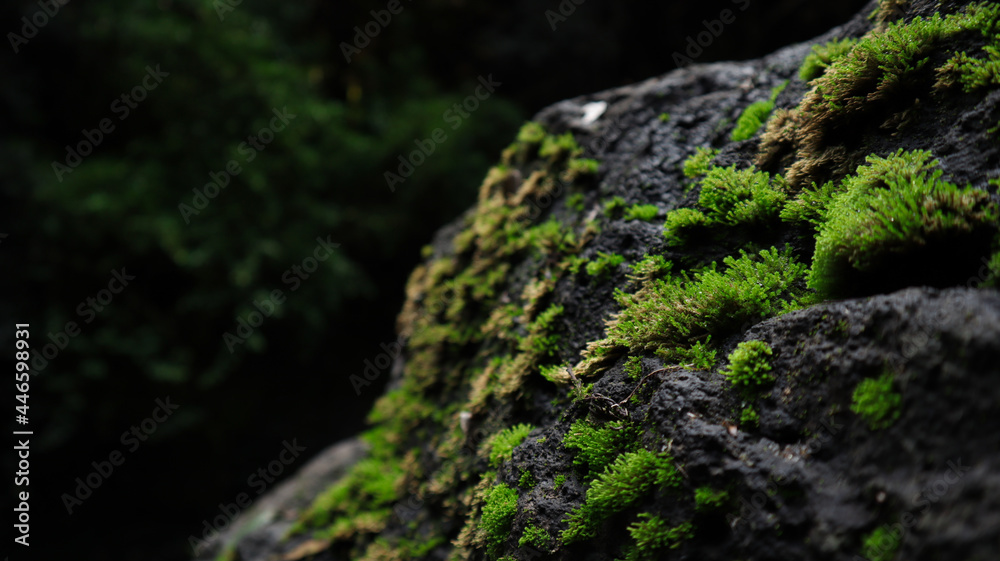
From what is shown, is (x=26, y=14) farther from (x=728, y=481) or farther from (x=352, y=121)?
(x=728, y=481)

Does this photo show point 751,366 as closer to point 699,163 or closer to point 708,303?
point 708,303

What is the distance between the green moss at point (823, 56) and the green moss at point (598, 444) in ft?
6.42

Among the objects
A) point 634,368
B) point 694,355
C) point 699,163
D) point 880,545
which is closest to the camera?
point 880,545

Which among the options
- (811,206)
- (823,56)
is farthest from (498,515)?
(823,56)

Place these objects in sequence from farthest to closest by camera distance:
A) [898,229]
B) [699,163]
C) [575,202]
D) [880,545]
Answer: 1. [575,202]
2. [699,163]
3. [898,229]
4. [880,545]

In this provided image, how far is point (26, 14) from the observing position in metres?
6.47

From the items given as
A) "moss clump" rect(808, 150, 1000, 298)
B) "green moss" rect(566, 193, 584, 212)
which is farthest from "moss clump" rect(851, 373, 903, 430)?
"green moss" rect(566, 193, 584, 212)

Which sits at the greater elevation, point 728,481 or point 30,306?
point 30,306

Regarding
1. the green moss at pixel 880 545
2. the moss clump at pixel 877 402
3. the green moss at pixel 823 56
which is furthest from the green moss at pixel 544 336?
the green moss at pixel 823 56

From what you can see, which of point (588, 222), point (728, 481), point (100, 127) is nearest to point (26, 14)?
point (100, 127)

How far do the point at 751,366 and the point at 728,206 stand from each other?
87cm

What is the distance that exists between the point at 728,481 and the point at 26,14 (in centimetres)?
924

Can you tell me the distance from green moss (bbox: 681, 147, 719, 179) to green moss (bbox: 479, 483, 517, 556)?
181 centimetres

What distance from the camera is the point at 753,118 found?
2654 mm
